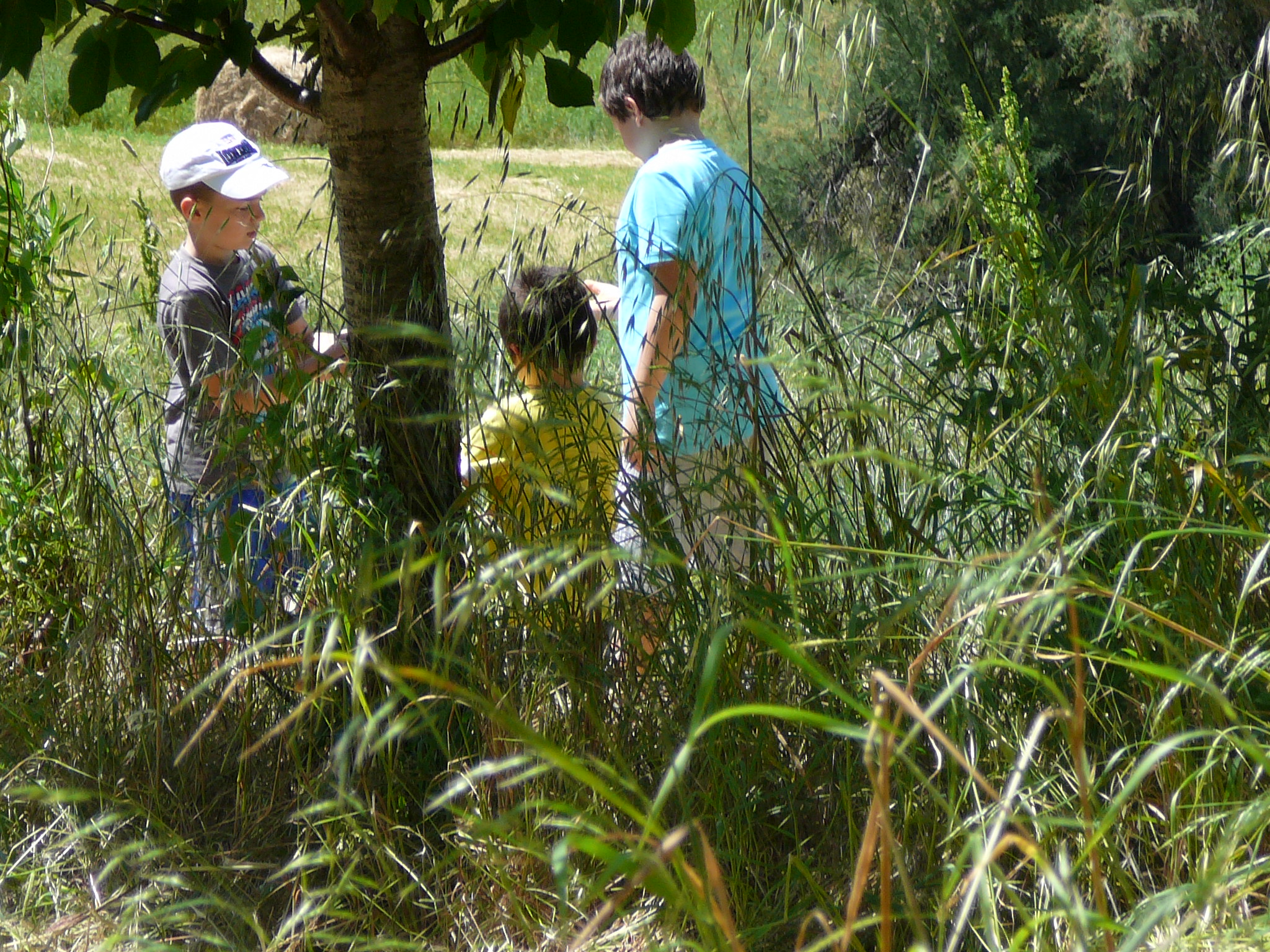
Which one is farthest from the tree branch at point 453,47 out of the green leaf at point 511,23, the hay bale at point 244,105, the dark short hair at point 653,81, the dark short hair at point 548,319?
the hay bale at point 244,105

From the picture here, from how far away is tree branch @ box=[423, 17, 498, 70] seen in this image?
196 cm

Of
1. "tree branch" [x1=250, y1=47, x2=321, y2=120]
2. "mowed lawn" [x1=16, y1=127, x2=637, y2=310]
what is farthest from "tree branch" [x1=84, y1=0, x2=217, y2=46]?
"mowed lawn" [x1=16, y1=127, x2=637, y2=310]

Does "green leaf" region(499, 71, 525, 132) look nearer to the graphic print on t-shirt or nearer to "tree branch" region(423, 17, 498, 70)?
"tree branch" region(423, 17, 498, 70)

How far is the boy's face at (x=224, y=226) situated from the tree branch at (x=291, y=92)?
0.83 meters

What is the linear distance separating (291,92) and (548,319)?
0.59m

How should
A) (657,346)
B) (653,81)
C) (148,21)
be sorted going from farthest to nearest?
(653,81) < (657,346) < (148,21)

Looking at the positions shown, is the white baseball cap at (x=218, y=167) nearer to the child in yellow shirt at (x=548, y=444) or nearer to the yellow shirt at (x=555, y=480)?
the child in yellow shirt at (x=548, y=444)

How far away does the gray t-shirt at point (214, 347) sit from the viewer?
1.89 meters

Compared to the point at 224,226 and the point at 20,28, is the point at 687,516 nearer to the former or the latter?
the point at 20,28

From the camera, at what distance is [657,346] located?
6.25ft

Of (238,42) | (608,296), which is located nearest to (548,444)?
(608,296)

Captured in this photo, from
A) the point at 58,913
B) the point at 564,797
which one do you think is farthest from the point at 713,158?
the point at 58,913

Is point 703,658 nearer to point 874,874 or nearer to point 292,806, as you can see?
point 874,874

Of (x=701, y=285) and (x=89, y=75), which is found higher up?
(x=89, y=75)
